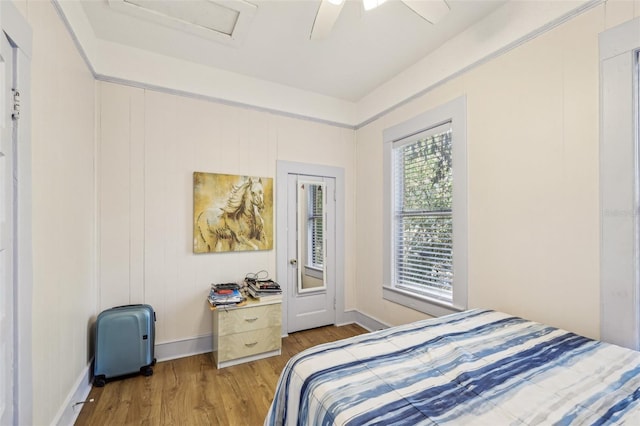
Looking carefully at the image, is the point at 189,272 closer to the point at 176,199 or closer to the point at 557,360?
the point at 176,199

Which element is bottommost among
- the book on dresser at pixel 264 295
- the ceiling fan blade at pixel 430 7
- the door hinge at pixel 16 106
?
the book on dresser at pixel 264 295

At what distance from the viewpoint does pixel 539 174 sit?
1.86 meters

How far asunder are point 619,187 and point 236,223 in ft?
9.46

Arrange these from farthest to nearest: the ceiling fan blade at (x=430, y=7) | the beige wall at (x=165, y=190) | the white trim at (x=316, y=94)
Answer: the beige wall at (x=165, y=190) < the white trim at (x=316, y=94) < the ceiling fan blade at (x=430, y=7)

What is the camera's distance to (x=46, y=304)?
1.50 meters

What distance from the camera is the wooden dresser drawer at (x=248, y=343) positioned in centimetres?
256

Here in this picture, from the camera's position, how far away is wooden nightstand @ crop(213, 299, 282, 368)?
8.39 feet

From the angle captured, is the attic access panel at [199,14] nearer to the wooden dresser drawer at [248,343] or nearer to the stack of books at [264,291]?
the stack of books at [264,291]

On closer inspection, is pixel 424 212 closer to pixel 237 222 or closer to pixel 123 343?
pixel 237 222

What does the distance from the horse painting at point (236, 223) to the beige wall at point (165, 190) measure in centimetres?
9

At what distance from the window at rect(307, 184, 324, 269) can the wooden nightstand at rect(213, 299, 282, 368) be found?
83 cm

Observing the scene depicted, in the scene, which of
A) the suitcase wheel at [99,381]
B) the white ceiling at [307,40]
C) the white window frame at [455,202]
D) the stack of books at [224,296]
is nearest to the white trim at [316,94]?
the white ceiling at [307,40]

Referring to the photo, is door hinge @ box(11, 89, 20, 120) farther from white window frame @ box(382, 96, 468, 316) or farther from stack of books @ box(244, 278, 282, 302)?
white window frame @ box(382, 96, 468, 316)

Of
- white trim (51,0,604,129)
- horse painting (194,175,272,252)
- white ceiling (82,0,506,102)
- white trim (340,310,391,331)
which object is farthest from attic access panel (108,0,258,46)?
white trim (340,310,391,331)
